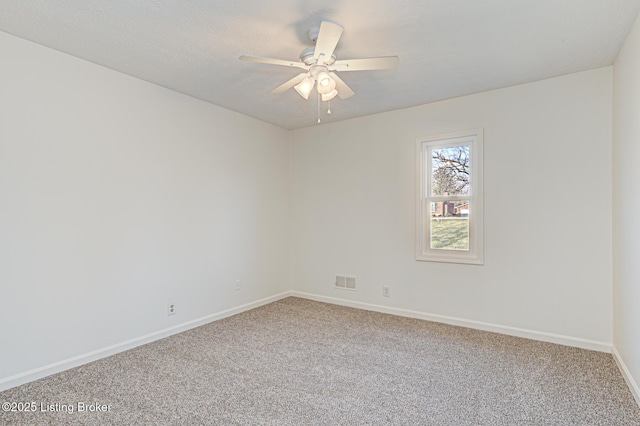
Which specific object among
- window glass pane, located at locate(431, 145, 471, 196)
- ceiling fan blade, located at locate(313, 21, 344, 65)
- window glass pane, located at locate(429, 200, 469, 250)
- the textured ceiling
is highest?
the textured ceiling

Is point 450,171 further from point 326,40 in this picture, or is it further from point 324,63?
point 326,40

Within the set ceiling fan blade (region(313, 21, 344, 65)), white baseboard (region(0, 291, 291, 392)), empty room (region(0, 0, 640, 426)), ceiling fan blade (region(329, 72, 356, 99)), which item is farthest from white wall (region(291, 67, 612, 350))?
ceiling fan blade (region(313, 21, 344, 65))

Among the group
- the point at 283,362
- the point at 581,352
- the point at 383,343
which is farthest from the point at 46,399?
the point at 581,352

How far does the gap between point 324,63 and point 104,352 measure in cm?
292

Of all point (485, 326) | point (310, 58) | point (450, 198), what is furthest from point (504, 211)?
point (310, 58)

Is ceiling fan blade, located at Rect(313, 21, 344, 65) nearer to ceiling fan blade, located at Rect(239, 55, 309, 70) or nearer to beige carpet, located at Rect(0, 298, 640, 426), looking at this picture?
ceiling fan blade, located at Rect(239, 55, 309, 70)

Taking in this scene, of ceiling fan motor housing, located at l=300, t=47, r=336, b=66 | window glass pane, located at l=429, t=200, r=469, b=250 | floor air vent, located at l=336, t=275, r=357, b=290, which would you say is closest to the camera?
ceiling fan motor housing, located at l=300, t=47, r=336, b=66

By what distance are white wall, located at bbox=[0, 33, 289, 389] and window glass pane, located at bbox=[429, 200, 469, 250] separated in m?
2.28

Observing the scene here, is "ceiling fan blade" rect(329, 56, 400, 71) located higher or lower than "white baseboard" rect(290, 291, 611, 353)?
higher

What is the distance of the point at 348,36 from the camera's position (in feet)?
8.02

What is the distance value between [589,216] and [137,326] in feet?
13.8

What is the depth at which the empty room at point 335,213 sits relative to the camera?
2229 millimetres

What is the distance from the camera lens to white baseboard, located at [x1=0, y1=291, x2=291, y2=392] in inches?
95.1

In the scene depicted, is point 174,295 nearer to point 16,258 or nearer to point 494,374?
point 16,258
